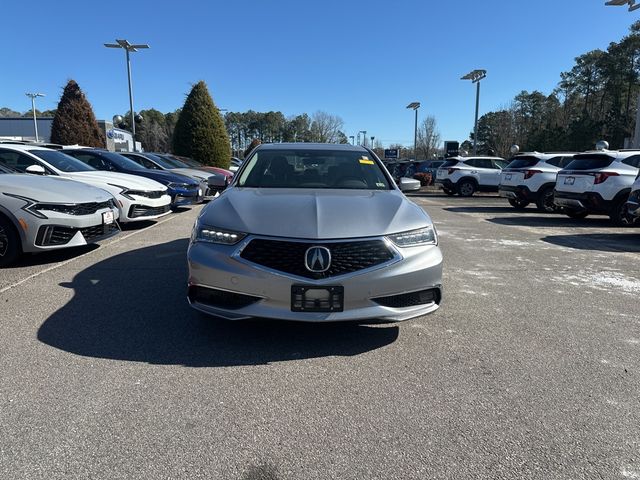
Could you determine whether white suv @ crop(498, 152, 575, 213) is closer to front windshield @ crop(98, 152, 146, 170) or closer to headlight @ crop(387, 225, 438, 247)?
front windshield @ crop(98, 152, 146, 170)

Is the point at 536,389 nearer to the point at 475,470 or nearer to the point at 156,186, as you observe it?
the point at 475,470

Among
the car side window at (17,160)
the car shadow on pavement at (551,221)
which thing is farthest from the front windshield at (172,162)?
the car shadow on pavement at (551,221)

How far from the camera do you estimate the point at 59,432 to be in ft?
7.77

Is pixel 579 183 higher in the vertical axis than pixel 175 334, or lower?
higher

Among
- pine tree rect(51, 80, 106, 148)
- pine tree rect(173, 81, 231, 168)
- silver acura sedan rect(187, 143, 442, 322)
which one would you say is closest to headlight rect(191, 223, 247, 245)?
silver acura sedan rect(187, 143, 442, 322)

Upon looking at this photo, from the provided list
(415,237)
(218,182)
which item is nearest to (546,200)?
(218,182)

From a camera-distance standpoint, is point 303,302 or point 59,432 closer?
point 59,432

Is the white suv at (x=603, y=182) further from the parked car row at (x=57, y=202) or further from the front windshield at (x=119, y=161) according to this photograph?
the front windshield at (x=119, y=161)

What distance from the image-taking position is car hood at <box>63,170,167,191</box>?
7.86m

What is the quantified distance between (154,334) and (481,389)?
2.45 m

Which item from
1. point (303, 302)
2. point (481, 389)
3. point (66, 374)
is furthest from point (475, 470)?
point (66, 374)

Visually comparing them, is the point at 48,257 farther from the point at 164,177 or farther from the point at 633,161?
the point at 633,161

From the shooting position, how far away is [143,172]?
35.5 ft

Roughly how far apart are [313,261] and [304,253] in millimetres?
81
